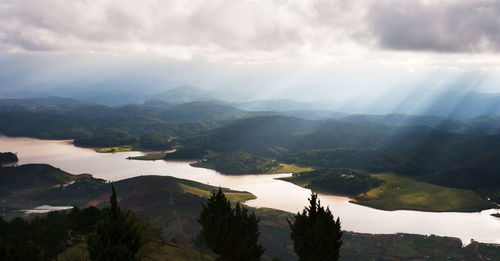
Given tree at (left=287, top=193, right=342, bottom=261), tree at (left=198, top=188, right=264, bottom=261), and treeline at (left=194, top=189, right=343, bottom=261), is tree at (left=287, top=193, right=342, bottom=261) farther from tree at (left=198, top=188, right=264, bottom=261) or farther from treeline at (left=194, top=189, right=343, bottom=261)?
tree at (left=198, top=188, right=264, bottom=261)

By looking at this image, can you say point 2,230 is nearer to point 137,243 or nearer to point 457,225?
point 137,243

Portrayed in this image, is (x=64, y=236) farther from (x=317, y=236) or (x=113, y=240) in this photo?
(x=317, y=236)

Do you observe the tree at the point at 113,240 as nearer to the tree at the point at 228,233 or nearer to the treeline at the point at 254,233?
the tree at the point at 228,233

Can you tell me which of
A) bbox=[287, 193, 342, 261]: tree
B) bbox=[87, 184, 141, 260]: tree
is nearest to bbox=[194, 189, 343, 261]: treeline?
bbox=[287, 193, 342, 261]: tree

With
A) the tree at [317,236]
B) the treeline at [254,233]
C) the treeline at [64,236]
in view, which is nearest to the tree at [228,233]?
the treeline at [254,233]

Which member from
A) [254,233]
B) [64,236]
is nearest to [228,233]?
[254,233]
